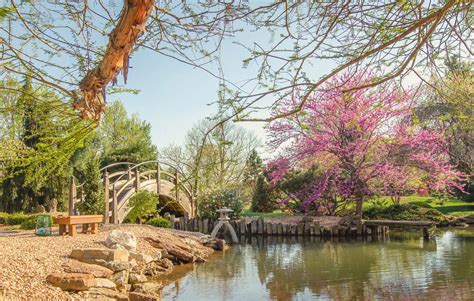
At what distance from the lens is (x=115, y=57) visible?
2.14 metres

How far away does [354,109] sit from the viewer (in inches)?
561

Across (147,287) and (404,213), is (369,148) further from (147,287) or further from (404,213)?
(147,287)

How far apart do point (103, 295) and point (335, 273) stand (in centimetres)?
428

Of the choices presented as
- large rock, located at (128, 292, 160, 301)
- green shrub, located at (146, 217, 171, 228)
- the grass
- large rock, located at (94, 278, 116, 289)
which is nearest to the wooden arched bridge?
green shrub, located at (146, 217, 171, 228)

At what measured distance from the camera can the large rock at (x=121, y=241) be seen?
8.69 metres

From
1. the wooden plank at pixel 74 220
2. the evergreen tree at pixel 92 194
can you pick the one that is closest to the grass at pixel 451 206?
the evergreen tree at pixel 92 194

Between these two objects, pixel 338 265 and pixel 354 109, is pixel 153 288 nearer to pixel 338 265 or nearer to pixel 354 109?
pixel 338 265

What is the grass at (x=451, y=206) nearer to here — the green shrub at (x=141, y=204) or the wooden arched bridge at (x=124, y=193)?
the wooden arched bridge at (x=124, y=193)

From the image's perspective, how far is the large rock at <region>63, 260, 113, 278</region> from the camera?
6546 millimetres

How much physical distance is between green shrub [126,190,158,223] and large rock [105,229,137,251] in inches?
225

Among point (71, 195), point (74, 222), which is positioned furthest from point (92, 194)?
point (74, 222)

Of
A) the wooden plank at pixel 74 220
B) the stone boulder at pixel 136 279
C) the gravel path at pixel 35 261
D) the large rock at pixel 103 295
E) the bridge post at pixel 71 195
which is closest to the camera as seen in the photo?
the gravel path at pixel 35 261

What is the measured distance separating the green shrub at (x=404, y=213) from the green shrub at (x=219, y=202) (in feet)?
15.9

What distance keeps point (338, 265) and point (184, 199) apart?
9764 millimetres
